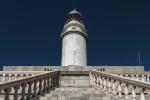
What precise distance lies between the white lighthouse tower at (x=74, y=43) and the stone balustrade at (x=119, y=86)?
33.0 ft

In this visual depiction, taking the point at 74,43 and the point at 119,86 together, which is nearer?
the point at 119,86

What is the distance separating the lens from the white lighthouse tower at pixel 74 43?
20.6 m

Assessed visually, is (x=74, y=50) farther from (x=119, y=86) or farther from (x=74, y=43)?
(x=119, y=86)

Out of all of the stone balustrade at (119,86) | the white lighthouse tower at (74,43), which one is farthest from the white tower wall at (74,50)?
the stone balustrade at (119,86)

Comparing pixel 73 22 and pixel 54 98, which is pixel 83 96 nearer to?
pixel 54 98

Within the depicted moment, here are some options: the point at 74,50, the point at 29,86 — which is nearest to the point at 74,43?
the point at 74,50

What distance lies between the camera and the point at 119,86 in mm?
7242

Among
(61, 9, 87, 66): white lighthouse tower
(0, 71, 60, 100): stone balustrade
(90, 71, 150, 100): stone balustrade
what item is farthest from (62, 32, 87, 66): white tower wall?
(90, 71, 150, 100): stone balustrade

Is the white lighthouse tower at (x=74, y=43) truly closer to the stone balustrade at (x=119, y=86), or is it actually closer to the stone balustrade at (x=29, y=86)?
the stone balustrade at (x=29, y=86)

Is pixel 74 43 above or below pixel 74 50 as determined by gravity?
above

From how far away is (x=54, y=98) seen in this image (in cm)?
734

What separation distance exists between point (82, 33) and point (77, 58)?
288 centimetres

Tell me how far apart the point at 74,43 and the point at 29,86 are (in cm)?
1423

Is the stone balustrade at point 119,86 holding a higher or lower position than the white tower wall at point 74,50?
lower
